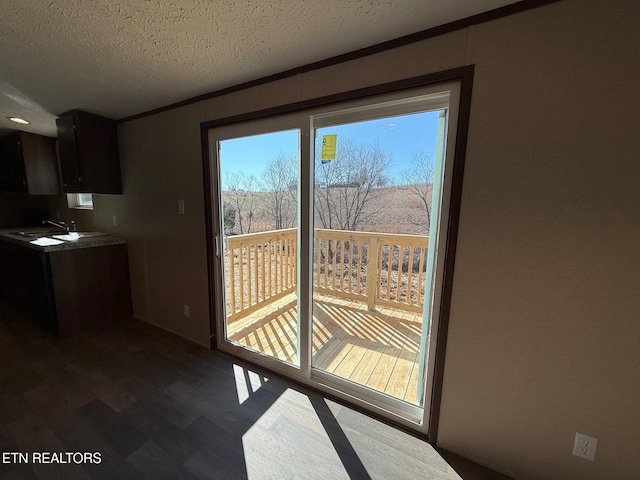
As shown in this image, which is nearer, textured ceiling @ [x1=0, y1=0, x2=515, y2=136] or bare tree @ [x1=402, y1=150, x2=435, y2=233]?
textured ceiling @ [x1=0, y1=0, x2=515, y2=136]

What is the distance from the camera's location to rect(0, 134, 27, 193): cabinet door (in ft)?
10.5

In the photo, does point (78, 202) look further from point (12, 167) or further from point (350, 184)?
point (350, 184)

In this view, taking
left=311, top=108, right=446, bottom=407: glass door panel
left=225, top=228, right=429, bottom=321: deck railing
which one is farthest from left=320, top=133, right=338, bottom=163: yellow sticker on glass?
left=225, top=228, right=429, bottom=321: deck railing

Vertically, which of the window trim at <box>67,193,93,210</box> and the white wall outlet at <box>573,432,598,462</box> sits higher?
the window trim at <box>67,193,93,210</box>

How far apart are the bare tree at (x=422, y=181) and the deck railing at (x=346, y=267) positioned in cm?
87

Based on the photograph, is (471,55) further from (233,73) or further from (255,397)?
(255,397)

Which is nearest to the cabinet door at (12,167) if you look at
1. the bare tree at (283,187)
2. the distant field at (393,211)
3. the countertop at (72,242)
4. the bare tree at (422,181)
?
the countertop at (72,242)

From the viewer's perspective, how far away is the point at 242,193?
7.11 feet

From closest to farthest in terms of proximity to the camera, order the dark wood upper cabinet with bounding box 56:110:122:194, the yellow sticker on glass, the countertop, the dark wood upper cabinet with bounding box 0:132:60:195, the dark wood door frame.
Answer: the dark wood door frame → the yellow sticker on glass → the countertop → the dark wood upper cabinet with bounding box 56:110:122:194 → the dark wood upper cabinet with bounding box 0:132:60:195

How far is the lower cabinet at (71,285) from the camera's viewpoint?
2.35 meters

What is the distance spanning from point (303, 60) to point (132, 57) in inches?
39.7

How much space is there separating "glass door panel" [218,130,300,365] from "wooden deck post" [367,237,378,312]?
2.79ft

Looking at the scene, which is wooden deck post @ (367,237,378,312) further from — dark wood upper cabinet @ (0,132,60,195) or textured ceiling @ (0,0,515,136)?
dark wood upper cabinet @ (0,132,60,195)

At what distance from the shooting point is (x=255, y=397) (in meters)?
1.75
